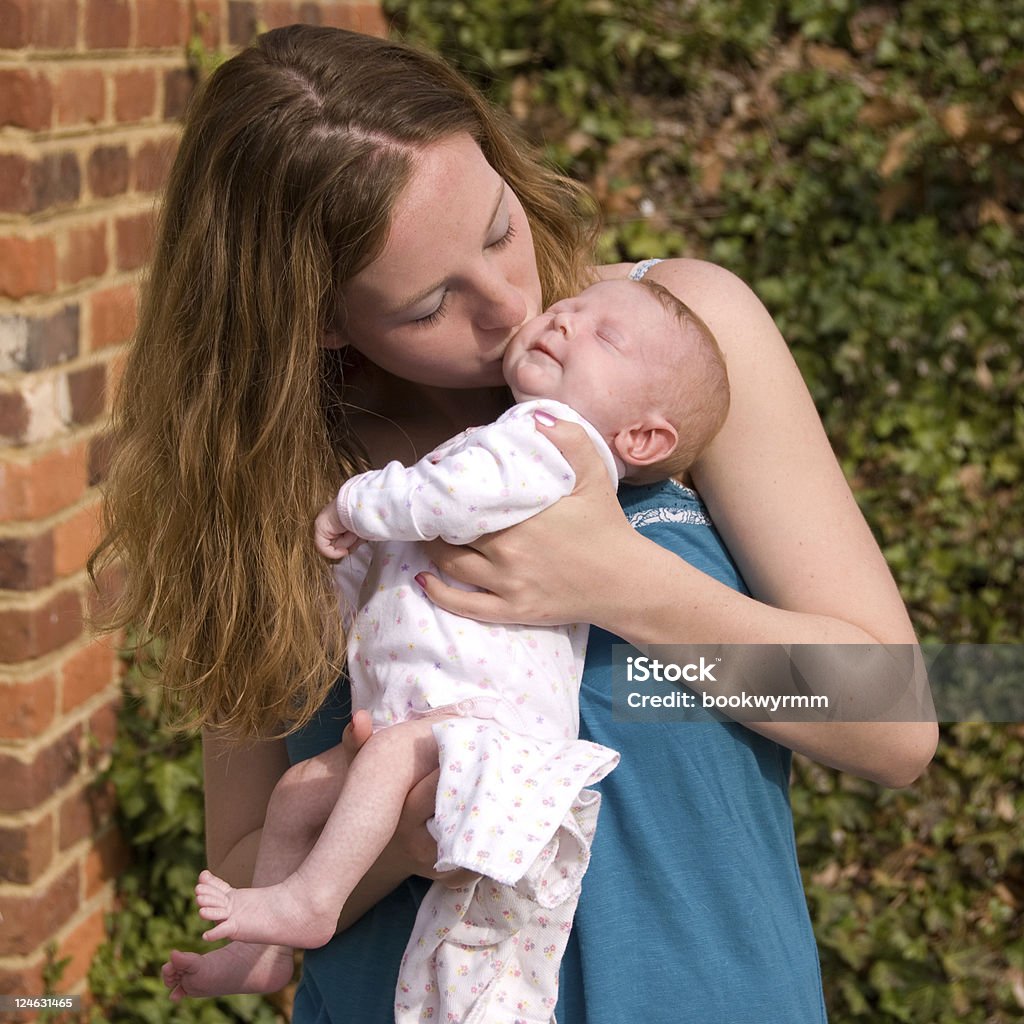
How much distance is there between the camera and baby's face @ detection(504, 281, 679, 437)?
1752 millimetres

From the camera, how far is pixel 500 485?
1621 millimetres

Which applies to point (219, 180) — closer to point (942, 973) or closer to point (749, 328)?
point (749, 328)

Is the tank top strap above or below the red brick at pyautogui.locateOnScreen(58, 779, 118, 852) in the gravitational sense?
above

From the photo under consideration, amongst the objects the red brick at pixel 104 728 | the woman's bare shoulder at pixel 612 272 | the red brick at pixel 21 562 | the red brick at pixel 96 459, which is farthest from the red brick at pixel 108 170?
the woman's bare shoulder at pixel 612 272

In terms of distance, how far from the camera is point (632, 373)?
5.78 ft

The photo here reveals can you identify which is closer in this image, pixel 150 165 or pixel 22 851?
pixel 22 851

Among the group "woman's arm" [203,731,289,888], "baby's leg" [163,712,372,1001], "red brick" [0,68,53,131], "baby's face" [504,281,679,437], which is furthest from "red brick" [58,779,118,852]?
"baby's face" [504,281,679,437]

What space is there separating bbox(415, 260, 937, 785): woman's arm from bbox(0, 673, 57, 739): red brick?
4.87 ft

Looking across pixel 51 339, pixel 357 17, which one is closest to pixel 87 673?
pixel 51 339

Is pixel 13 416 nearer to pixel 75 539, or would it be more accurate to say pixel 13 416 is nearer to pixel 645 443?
pixel 75 539

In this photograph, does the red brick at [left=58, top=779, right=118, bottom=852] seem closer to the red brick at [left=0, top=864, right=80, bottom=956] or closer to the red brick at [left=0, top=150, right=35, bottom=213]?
the red brick at [left=0, top=864, right=80, bottom=956]

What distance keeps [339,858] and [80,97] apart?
6.03 ft

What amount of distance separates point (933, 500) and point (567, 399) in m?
2.67

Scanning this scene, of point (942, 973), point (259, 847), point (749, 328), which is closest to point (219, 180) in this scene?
point (749, 328)
